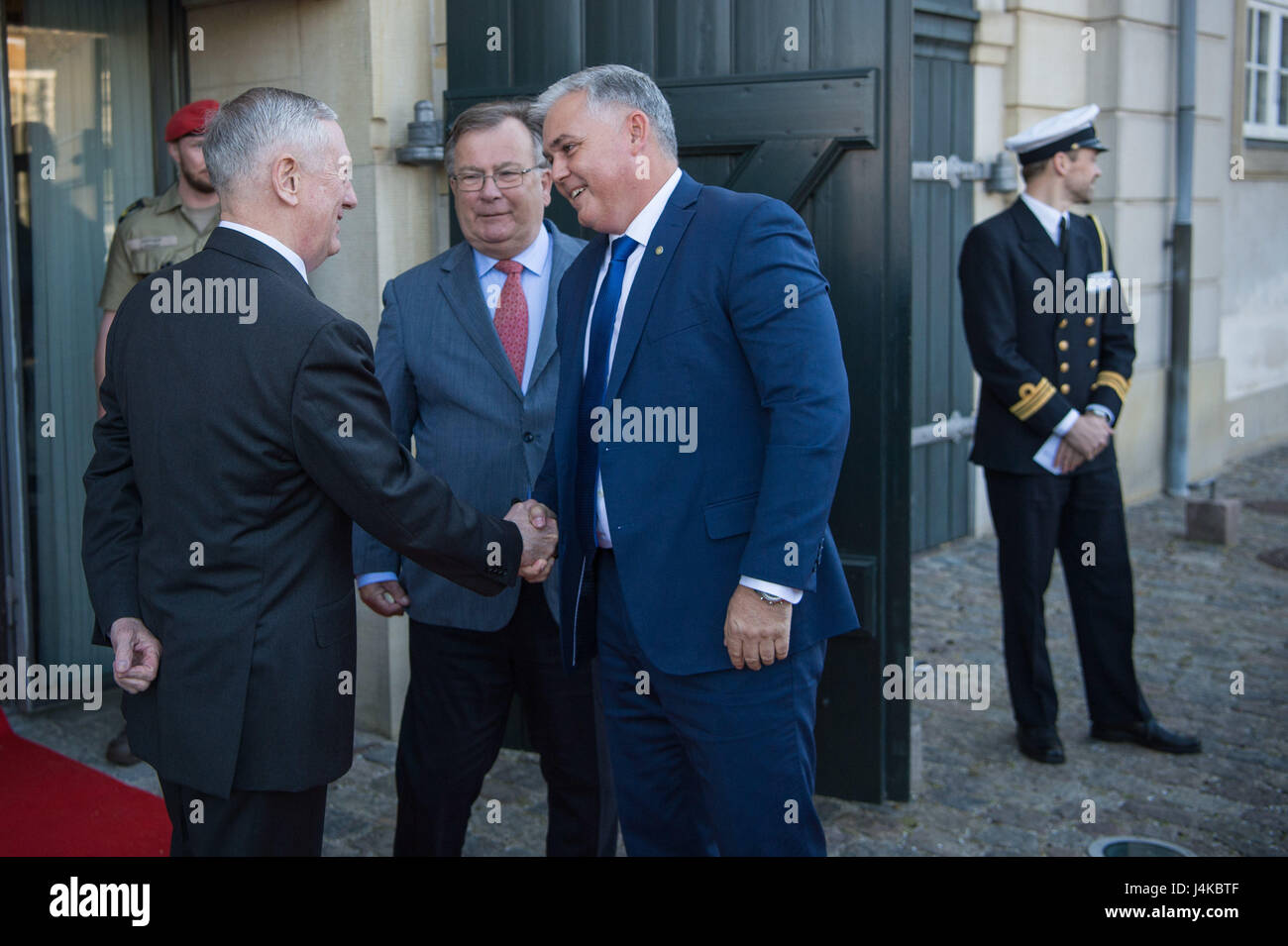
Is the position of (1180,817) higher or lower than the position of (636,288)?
lower

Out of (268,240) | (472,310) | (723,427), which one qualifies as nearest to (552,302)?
(472,310)

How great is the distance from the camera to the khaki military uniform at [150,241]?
15.3ft

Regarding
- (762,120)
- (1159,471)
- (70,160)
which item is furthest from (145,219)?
(1159,471)

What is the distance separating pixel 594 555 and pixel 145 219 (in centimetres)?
260

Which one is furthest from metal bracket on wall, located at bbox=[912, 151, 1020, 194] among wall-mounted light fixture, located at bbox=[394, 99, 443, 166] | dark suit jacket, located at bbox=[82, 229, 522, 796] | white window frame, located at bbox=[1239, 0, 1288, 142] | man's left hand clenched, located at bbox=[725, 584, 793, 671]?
dark suit jacket, located at bbox=[82, 229, 522, 796]

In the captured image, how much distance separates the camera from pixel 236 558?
253cm

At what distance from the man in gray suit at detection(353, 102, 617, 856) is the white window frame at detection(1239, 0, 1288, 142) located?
31.4 ft

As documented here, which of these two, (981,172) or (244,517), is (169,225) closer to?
(244,517)

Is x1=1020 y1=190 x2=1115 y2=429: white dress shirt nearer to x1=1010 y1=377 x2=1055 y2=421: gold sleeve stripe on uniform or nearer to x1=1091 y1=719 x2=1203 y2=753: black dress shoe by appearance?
x1=1010 y1=377 x2=1055 y2=421: gold sleeve stripe on uniform

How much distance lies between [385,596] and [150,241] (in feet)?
6.24

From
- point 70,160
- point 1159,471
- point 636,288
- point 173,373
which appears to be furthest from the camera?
point 1159,471

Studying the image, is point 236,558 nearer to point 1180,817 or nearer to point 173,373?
point 173,373

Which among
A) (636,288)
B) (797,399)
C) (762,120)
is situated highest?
(762,120)

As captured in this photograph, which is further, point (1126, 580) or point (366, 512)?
point (1126, 580)
